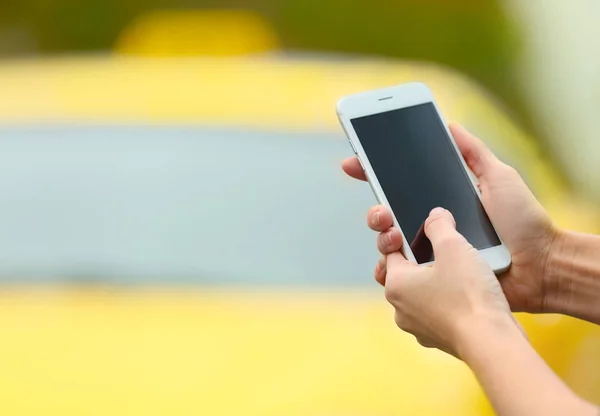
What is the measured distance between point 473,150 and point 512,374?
71cm

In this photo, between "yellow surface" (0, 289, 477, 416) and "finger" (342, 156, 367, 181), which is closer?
"yellow surface" (0, 289, 477, 416)

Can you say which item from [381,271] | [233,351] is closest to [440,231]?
[381,271]

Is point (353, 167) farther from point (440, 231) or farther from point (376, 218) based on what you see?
point (440, 231)

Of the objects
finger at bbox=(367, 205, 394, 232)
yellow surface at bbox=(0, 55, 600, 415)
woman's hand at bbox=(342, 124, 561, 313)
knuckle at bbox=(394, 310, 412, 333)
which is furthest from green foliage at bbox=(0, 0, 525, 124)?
knuckle at bbox=(394, 310, 412, 333)

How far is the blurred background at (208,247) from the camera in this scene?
5.89 ft

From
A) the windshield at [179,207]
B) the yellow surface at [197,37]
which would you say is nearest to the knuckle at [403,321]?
the windshield at [179,207]

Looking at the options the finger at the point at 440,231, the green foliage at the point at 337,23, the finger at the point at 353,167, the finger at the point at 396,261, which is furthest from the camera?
the green foliage at the point at 337,23

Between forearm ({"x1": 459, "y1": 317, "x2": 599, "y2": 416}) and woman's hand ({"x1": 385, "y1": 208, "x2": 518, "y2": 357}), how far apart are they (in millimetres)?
16

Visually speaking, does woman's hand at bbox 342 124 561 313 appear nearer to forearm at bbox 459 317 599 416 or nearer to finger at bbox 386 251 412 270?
finger at bbox 386 251 412 270

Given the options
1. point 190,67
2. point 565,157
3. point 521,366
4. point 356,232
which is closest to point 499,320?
point 521,366

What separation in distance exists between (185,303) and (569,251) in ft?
2.50

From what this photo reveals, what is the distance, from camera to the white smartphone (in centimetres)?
179

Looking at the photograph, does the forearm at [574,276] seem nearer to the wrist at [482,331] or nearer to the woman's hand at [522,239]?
the woman's hand at [522,239]

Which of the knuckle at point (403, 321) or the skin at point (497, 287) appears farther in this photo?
the knuckle at point (403, 321)
